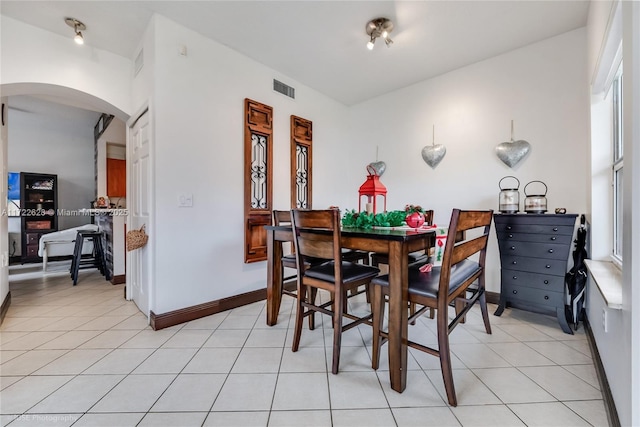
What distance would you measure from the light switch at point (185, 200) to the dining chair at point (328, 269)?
126cm

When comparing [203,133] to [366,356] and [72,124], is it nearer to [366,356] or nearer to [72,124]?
[366,356]

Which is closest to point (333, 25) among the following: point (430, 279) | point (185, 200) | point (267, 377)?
point (185, 200)

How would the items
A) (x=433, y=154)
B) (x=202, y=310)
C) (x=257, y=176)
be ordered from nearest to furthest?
1. (x=202, y=310)
2. (x=257, y=176)
3. (x=433, y=154)

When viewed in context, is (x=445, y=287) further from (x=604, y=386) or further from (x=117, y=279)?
(x=117, y=279)

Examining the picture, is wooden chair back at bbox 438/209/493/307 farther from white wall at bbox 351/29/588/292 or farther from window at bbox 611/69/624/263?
white wall at bbox 351/29/588/292

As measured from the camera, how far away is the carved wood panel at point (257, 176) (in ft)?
9.53

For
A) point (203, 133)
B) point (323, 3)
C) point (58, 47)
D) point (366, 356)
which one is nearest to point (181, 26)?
point (203, 133)

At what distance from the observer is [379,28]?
7.89 feet

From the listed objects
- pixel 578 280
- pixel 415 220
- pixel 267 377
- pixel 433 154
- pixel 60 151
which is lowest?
pixel 267 377

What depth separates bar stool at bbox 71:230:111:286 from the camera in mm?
3664

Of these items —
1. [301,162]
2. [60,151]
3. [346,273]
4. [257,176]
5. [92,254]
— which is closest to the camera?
[346,273]

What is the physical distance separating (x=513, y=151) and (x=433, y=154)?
0.83m

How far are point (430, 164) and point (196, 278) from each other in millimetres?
3063

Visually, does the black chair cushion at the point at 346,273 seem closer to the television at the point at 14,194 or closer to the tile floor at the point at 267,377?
the tile floor at the point at 267,377
